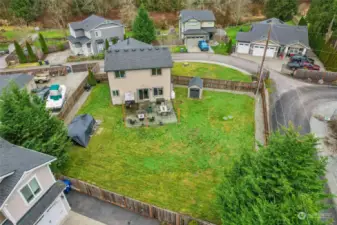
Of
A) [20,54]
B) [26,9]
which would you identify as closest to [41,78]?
[20,54]

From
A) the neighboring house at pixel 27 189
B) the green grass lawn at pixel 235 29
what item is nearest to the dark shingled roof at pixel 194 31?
the green grass lawn at pixel 235 29

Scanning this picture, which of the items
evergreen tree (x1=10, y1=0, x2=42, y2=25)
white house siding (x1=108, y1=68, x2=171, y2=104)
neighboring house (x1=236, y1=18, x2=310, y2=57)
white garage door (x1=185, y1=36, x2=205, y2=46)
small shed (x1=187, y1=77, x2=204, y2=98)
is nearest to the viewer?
white house siding (x1=108, y1=68, x2=171, y2=104)

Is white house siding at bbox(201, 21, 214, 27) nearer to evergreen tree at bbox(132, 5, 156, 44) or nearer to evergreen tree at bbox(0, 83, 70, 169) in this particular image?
evergreen tree at bbox(132, 5, 156, 44)

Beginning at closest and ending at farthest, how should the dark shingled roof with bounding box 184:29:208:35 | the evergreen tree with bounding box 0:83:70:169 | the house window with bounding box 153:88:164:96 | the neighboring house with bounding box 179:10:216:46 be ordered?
the evergreen tree with bounding box 0:83:70:169, the house window with bounding box 153:88:164:96, the dark shingled roof with bounding box 184:29:208:35, the neighboring house with bounding box 179:10:216:46

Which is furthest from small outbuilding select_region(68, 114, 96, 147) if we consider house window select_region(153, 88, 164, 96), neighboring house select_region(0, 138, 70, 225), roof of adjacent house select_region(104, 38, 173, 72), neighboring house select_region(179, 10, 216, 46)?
neighboring house select_region(179, 10, 216, 46)

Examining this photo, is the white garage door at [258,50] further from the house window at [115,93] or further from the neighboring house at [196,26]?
the house window at [115,93]

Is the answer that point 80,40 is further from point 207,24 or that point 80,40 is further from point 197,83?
point 197,83

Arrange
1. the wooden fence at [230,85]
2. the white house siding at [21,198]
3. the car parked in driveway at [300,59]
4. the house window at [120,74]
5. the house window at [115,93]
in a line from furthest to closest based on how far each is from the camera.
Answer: the car parked in driveway at [300,59] < the wooden fence at [230,85] < the house window at [115,93] < the house window at [120,74] < the white house siding at [21,198]
